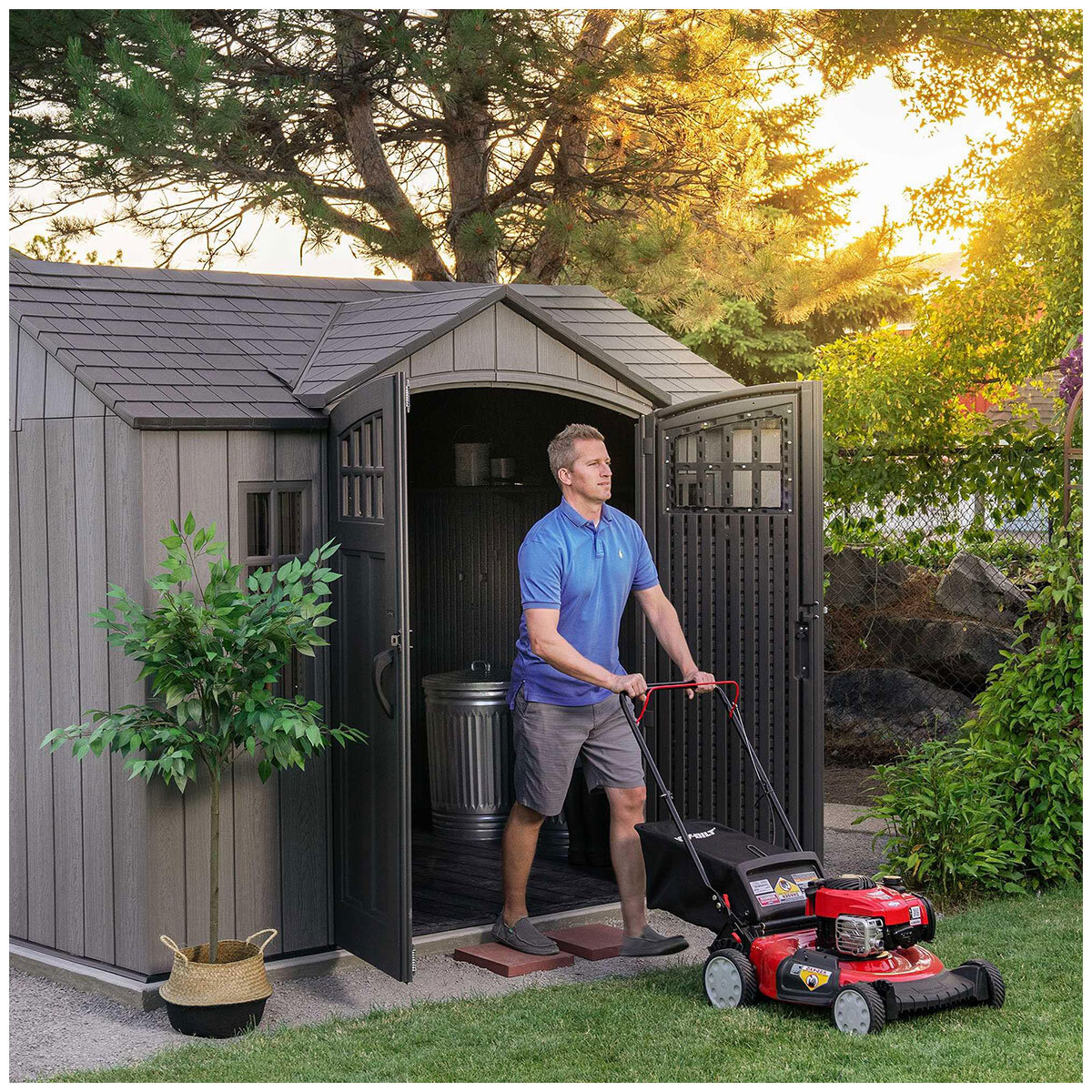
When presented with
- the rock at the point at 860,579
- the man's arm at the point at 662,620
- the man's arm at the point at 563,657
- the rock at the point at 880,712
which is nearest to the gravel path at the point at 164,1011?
the man's arm at the point at 563,657

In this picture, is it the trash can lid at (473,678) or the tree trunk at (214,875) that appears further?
the trash can lid at (473,678)

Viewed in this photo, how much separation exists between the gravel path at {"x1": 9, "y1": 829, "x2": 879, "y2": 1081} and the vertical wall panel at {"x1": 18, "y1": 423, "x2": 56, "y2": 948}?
313 millimetres

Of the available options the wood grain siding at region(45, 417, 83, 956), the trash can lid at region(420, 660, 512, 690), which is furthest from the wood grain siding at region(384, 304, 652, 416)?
the trash can lid at region(420, 660, 512, 690)

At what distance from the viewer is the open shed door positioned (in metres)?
6.00

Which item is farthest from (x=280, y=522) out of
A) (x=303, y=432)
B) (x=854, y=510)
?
(x=854, y=510)

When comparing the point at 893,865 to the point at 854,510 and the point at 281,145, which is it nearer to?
the point at 854,510

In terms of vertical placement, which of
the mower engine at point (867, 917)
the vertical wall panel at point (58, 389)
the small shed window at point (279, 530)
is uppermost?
the vertical wall panel at point (58, 389)

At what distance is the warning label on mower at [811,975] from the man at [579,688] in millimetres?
908

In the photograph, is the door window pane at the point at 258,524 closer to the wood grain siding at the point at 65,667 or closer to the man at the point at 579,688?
the wood grain siding at the point at 65,667

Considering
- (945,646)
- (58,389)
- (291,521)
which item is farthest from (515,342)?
(945,646)

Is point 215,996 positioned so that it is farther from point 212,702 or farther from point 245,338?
point 245,338

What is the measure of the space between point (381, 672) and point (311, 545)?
0.73 meters

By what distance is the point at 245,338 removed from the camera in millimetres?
6133

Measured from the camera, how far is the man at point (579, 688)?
18.2 ft
